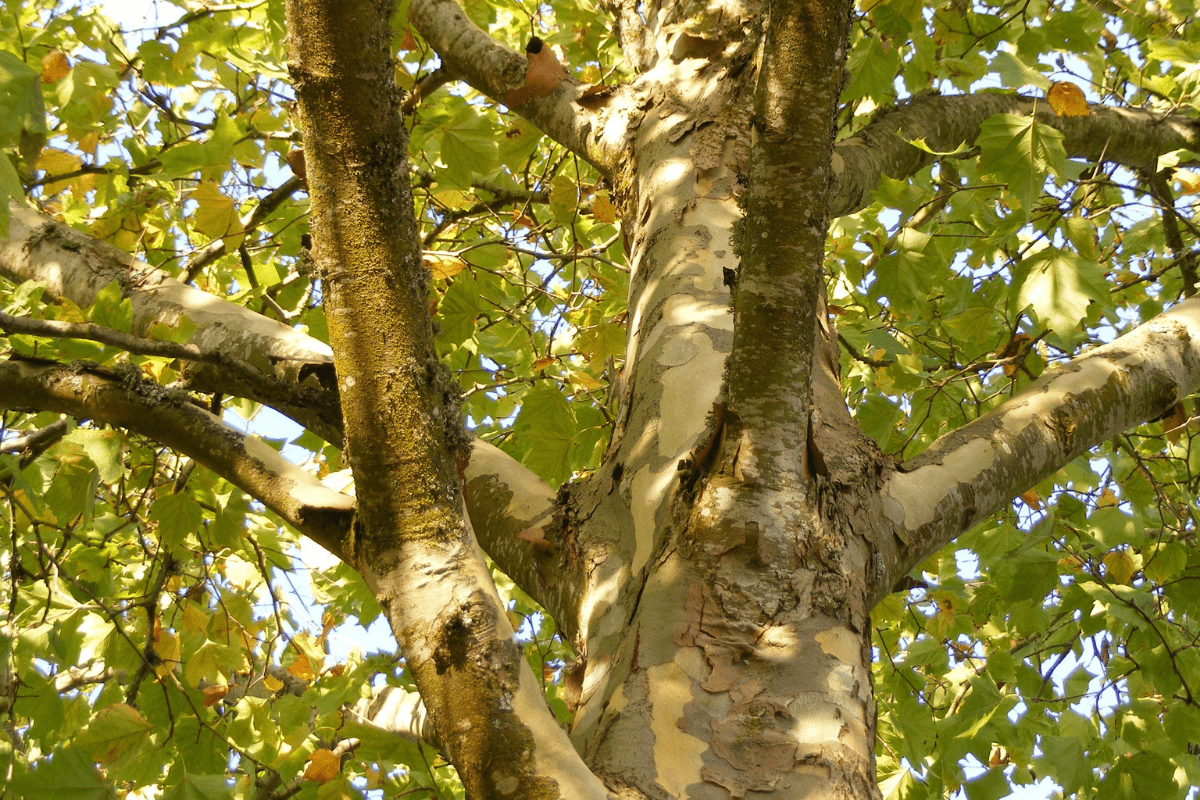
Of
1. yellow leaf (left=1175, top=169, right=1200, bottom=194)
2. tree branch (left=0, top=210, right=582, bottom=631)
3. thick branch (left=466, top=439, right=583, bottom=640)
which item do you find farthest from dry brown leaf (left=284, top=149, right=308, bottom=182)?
yellow leaf (left=1175, top=169, right=1200, bottom=194)

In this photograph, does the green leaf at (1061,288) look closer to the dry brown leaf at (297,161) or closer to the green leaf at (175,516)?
the dry brown leaf at (297,161)

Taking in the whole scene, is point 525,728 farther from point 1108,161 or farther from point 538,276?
point 538,276

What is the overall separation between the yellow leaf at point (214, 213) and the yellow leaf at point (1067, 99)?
2.26 metres

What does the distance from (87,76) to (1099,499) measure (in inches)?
185

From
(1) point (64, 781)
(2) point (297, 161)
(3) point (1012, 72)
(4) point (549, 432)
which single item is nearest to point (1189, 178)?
(3) point (1012, 72)

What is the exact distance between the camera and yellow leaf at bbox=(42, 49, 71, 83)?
2.83 meters

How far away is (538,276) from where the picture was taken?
4422 millimetres

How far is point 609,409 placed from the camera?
6.61 feet

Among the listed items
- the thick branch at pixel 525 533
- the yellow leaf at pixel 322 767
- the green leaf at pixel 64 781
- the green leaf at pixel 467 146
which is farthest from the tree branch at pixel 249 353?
the yellow leaf at pixel 322 767

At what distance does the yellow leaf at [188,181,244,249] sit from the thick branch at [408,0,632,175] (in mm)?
769

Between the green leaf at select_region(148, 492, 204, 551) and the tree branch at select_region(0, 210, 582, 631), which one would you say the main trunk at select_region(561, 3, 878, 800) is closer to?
the tree branch at select_region(0, 210, 582, 631)

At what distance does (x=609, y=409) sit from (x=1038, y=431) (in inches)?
37.3

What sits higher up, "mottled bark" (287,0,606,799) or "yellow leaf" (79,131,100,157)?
"yellow leaf" (79,131,100,157)

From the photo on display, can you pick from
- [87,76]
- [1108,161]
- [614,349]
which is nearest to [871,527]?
[614,349]
